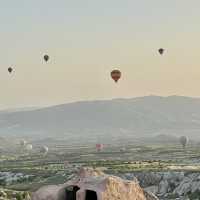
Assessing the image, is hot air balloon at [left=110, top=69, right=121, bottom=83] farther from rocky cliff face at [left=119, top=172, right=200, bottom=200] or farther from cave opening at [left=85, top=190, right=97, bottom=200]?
cave opening at [left=85, top=190, right=97, bottom=200]

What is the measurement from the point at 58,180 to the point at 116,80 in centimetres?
2117

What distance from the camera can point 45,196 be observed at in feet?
131

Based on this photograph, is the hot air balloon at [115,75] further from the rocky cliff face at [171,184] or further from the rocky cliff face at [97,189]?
the rocky cliff face at [97,189]

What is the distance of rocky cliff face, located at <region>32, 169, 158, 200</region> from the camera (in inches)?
1500

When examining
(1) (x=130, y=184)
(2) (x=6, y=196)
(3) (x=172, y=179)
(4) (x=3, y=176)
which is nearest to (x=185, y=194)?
(3) (x=172, y=179)

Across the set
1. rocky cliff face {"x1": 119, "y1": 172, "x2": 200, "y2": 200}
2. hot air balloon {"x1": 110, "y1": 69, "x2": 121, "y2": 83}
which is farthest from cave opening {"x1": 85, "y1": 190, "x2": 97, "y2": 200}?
hot air balloon {"x1": 110, "y1": 69, "x2": 121, "y2": 83}

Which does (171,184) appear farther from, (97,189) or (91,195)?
(97,189)

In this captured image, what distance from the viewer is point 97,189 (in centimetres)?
3800

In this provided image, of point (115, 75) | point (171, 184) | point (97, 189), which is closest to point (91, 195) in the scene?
point (97, 189)

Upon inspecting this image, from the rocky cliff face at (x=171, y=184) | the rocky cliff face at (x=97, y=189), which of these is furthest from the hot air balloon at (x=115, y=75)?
the rocky cliff face at (x=97, y=189)

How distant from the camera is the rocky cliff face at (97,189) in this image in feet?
125

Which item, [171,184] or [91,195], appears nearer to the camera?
[91,195]

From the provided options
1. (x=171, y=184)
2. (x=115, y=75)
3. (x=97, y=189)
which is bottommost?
(x=97, y=189)

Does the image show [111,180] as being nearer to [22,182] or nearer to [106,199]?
[106,199]
